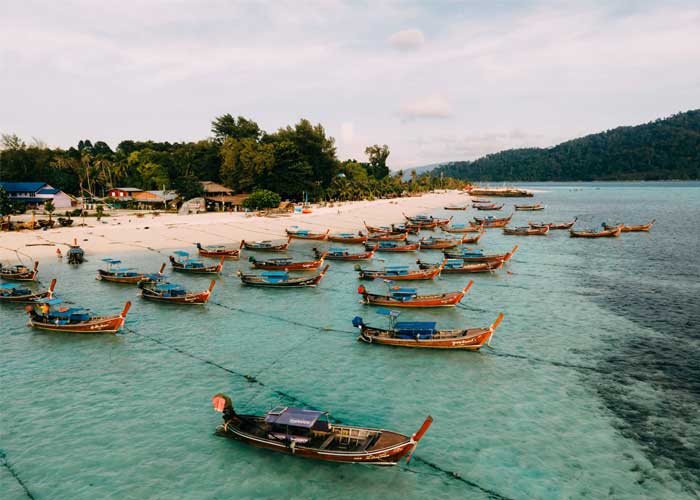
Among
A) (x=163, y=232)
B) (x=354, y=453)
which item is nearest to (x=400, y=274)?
(x=354, y=453)

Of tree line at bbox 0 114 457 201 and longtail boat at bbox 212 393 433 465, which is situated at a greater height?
tree line at bbox 0 114 457 201

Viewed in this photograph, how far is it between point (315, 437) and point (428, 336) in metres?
11.9

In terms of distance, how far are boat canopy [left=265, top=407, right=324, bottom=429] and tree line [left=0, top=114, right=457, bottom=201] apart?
87936 mm

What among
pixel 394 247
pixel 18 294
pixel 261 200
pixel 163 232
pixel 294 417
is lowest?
pixel 294 417

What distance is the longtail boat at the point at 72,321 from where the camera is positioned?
96.2ft

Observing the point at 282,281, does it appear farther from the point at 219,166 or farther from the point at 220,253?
the point at 219,166

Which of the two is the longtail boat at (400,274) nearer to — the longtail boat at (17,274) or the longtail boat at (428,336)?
the longtail boat at (428,336)

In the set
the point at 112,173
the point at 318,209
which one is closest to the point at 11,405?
the point at 318,209

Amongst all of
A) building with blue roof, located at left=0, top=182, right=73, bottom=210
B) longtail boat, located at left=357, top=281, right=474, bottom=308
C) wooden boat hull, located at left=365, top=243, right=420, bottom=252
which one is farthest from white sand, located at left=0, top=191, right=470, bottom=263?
longtail boat, located at left=357, top=281, right=474, bottom=308

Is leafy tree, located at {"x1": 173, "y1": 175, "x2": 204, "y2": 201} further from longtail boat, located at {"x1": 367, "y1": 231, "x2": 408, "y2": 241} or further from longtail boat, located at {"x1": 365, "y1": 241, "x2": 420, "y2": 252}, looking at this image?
longtail boat, located at {"x1": 365, "y1": 241, "x2": 420, "y2": 252}

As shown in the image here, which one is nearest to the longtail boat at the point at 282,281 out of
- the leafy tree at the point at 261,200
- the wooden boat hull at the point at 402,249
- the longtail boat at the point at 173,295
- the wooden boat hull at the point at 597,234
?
the longtail boat at the point at 173,295

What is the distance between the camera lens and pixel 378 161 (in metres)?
196

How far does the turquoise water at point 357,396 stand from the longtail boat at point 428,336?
658 mm

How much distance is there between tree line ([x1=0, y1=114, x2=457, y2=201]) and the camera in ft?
341
